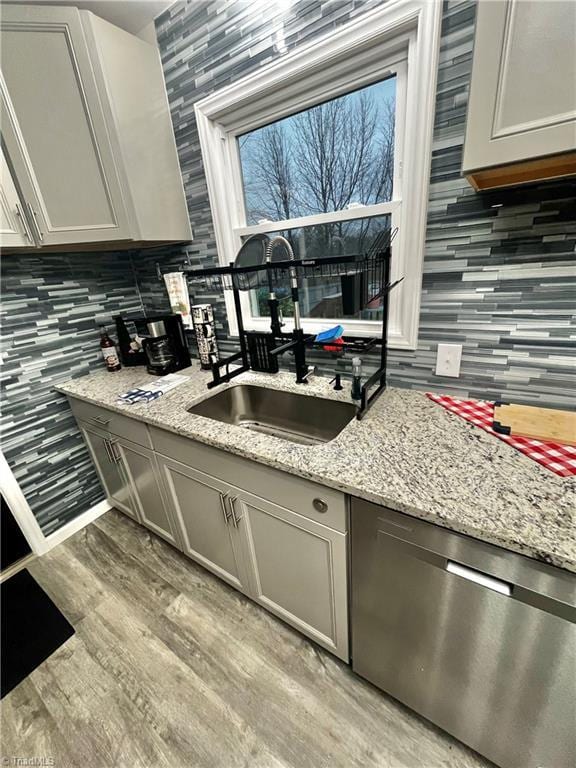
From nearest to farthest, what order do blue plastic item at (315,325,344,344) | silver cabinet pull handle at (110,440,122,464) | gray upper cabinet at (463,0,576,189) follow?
gray upper cabinet at (463,0,576,189) < blue plastic item at (315,325,344,344) < silver cabinet pull handle at (110,440,122,464)

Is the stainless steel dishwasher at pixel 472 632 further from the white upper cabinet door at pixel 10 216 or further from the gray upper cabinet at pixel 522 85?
the white upper cabinet door at pixel 10 216

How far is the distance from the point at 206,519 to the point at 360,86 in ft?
5.90

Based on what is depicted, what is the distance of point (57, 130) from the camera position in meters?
1.26

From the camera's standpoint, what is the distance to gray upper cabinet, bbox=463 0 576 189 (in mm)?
585

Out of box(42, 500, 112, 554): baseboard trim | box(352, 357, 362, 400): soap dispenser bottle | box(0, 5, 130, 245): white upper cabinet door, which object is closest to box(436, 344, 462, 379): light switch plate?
box(352, 357, 362, 400): soap dispenser bottle

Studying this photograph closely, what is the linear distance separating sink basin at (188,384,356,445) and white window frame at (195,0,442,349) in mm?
369

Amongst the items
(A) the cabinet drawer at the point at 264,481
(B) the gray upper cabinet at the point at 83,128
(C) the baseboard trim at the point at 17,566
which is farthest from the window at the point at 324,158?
(C) the baseboard trim at the point at 17,566

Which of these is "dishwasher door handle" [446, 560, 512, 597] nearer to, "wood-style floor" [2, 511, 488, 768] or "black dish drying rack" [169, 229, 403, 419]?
"black dish drying rack" [169, 229, 403, 419]

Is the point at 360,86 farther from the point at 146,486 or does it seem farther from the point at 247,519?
the point at 146,486

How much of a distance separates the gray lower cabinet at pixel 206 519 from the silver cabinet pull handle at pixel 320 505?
38 cm

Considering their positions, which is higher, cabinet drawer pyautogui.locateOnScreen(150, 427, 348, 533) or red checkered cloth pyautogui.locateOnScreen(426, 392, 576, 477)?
red checkered cloth pyautogui.locateOnScreen(426, 392, 576, 477)

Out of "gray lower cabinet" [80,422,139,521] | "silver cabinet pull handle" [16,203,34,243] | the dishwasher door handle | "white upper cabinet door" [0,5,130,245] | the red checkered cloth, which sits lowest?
"gray lower cabinet" [80,422,139,521]

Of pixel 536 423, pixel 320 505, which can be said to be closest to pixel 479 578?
pixel 320 505

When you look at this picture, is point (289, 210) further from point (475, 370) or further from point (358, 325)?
point (475, 370)
